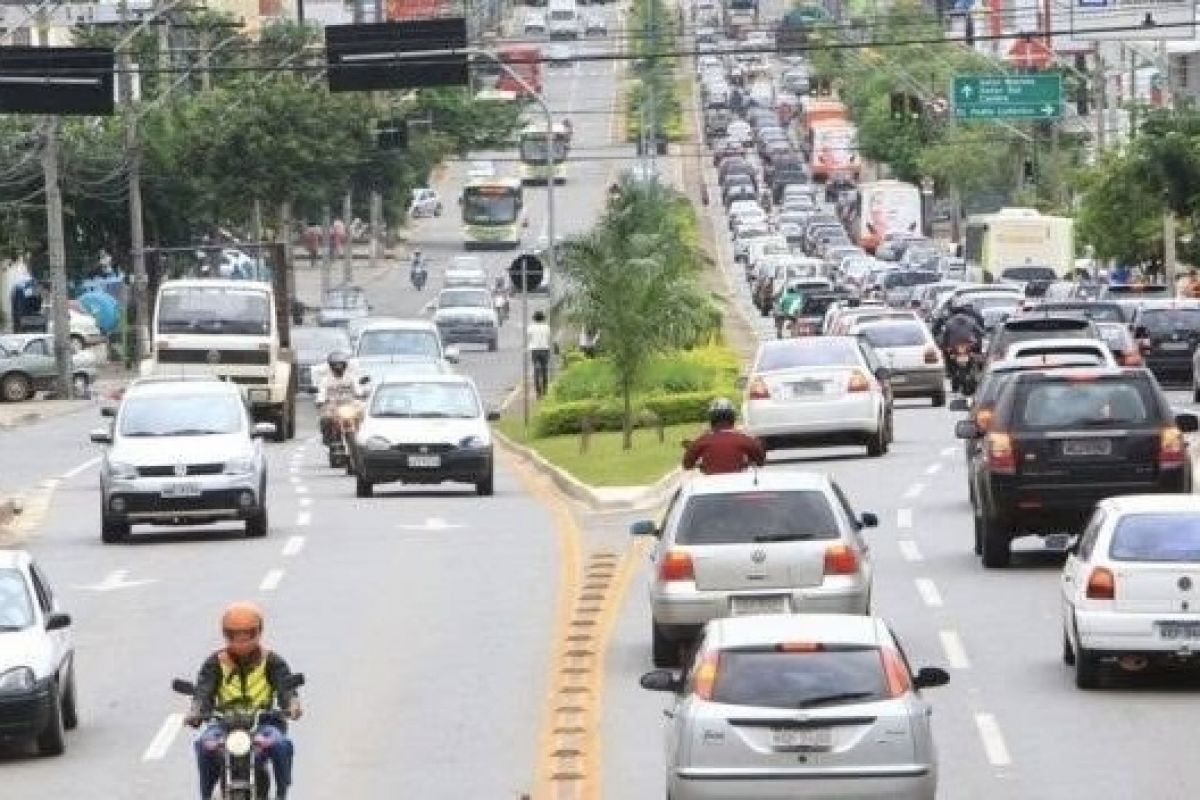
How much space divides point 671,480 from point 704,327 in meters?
14.8

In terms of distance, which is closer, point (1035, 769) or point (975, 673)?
point (1035, 769)

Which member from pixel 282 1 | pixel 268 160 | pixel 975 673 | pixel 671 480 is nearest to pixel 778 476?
pixel 975 673

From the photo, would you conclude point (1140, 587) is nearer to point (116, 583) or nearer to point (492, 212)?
point (116, 583)

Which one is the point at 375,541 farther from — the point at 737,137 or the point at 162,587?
the point at 737,137

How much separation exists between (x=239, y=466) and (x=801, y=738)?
22.8 m

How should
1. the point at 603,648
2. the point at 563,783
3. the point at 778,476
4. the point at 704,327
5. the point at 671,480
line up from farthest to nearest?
the point at 704,327 < the point at 671,480 < the point at 603,648 < the point at 778,476 < the point at 563,783

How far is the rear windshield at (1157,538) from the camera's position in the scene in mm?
25859

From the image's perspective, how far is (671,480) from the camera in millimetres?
45906

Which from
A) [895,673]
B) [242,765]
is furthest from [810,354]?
[242,765]

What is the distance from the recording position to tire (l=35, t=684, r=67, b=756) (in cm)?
2453

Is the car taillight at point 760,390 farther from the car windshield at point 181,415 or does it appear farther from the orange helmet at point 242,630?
the orange helmet at point 242,630

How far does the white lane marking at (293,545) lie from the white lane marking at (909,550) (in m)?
6.08

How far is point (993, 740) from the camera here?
80.0 ft

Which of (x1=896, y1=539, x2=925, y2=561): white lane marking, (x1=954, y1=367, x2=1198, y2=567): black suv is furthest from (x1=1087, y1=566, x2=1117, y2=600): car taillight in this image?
(x1=896, y1=539, x2=925, y2=561): white lane marking
